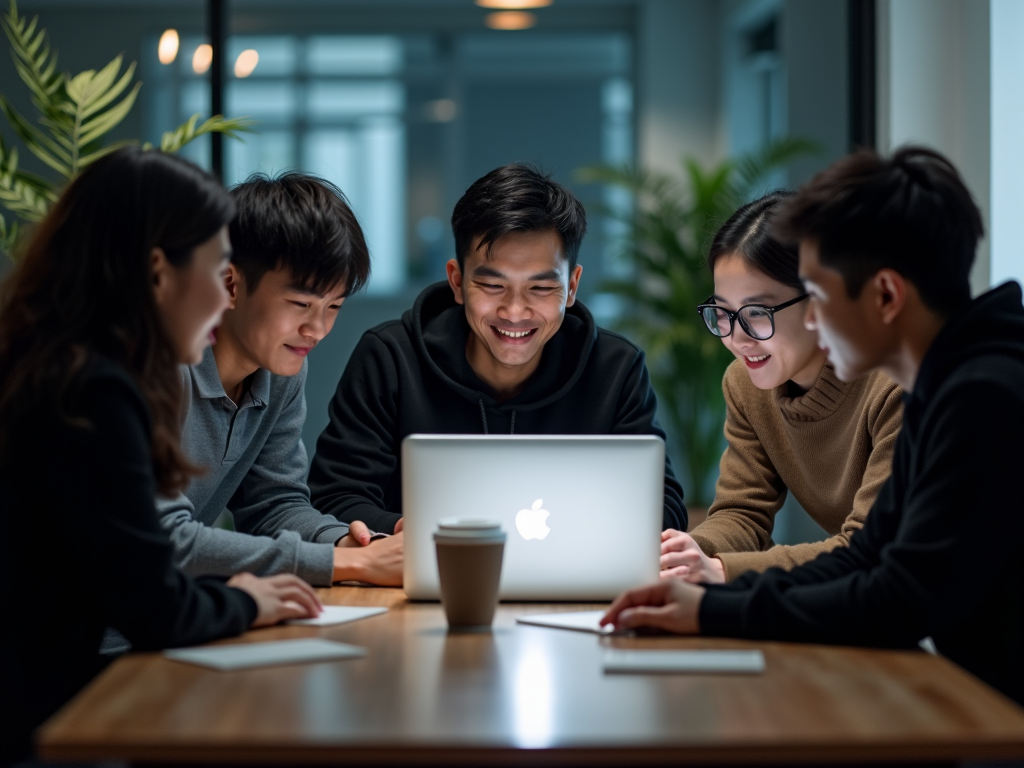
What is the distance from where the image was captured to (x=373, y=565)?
1.73 meters

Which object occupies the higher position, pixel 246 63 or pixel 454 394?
pixel 246 63

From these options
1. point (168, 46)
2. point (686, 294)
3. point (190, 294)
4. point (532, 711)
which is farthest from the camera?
point (686, 294)

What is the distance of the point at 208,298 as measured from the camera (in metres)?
1.52

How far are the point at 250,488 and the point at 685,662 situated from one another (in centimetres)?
121

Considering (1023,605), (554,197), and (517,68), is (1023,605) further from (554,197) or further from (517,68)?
(517,68)

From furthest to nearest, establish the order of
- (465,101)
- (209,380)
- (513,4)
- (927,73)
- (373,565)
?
(465,101) < (513,4) < (927,73) < (209,380) < (373,565)

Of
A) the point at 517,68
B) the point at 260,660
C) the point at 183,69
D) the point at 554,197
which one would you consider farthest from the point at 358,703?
the point at 517,68

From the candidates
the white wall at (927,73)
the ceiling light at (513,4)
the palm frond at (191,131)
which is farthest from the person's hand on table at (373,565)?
the ceiling light at (513,4)

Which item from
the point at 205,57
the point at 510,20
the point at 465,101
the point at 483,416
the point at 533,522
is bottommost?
the point at 533,522

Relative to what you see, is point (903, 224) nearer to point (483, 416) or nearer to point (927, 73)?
point (483, 416)

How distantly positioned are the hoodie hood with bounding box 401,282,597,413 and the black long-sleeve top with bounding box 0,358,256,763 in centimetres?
110

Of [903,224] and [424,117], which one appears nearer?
[903,224]

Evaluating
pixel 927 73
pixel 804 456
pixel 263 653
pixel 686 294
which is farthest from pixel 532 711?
pixel 686 294

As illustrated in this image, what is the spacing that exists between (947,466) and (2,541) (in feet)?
3.60
